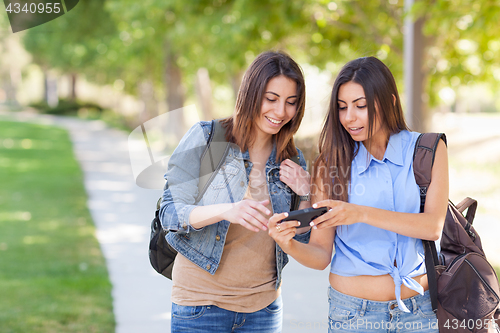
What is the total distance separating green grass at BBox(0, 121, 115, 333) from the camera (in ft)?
14.0

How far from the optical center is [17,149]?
18.7 m

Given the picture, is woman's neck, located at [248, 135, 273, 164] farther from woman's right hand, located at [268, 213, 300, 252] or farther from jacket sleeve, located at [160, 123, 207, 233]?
woman's right hand, located at [268, 213, 300, 252]

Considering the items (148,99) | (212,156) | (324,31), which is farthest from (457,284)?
(148,99)

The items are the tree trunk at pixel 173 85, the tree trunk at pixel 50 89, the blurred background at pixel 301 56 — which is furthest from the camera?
the tree trunk at pixel 50 89

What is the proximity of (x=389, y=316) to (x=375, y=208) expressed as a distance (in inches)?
17.0

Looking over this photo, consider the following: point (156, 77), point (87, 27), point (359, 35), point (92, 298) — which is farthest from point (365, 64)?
point (156, 77)

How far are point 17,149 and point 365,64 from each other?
752 inches

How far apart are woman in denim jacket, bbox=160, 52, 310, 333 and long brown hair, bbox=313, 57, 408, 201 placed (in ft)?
0.46

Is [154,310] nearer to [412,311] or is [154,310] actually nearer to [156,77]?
[412,311]

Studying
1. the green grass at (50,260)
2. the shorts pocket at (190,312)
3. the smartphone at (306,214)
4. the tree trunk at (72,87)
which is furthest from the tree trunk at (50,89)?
the smartphone at (306,214)

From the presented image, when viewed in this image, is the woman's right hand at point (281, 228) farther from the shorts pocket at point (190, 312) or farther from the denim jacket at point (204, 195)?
the shorts pocket at point (190, 312)

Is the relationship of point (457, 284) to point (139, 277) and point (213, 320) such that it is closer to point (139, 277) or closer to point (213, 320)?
point (213, 320)

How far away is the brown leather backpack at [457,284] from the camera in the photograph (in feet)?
6.25

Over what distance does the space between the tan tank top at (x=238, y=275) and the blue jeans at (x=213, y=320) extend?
0.08ft
